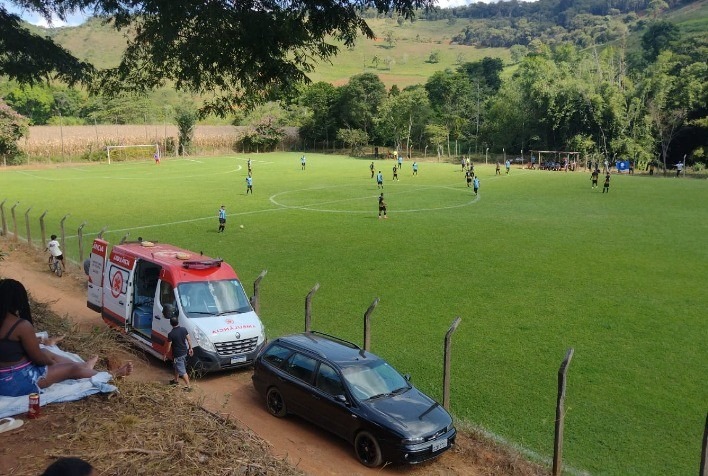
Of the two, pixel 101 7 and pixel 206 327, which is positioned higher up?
pixel 101 7

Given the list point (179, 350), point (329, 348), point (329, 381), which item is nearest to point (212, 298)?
point (179, 350)

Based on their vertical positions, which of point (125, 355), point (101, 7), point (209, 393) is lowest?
point (209, 393)

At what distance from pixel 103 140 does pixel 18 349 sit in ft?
277

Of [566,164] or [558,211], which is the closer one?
[558,211]

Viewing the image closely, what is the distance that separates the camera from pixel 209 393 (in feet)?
37.6

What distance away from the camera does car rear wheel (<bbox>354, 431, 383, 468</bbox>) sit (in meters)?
8.85

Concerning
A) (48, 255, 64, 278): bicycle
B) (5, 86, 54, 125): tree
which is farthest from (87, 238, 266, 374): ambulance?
(5, 86, 54, 125): tree

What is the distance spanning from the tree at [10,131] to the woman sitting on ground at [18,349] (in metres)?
67.8

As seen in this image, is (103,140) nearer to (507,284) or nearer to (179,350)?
(507,284)

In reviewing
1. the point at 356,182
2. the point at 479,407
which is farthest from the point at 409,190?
the point at 479,407

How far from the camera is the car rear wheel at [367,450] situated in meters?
8.85

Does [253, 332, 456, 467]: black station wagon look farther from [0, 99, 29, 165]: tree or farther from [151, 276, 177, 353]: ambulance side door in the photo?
[0, 99, 29, 165]: tree

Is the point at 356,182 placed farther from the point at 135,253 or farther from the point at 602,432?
the point at 602,432

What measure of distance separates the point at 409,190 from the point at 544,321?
31.1m
